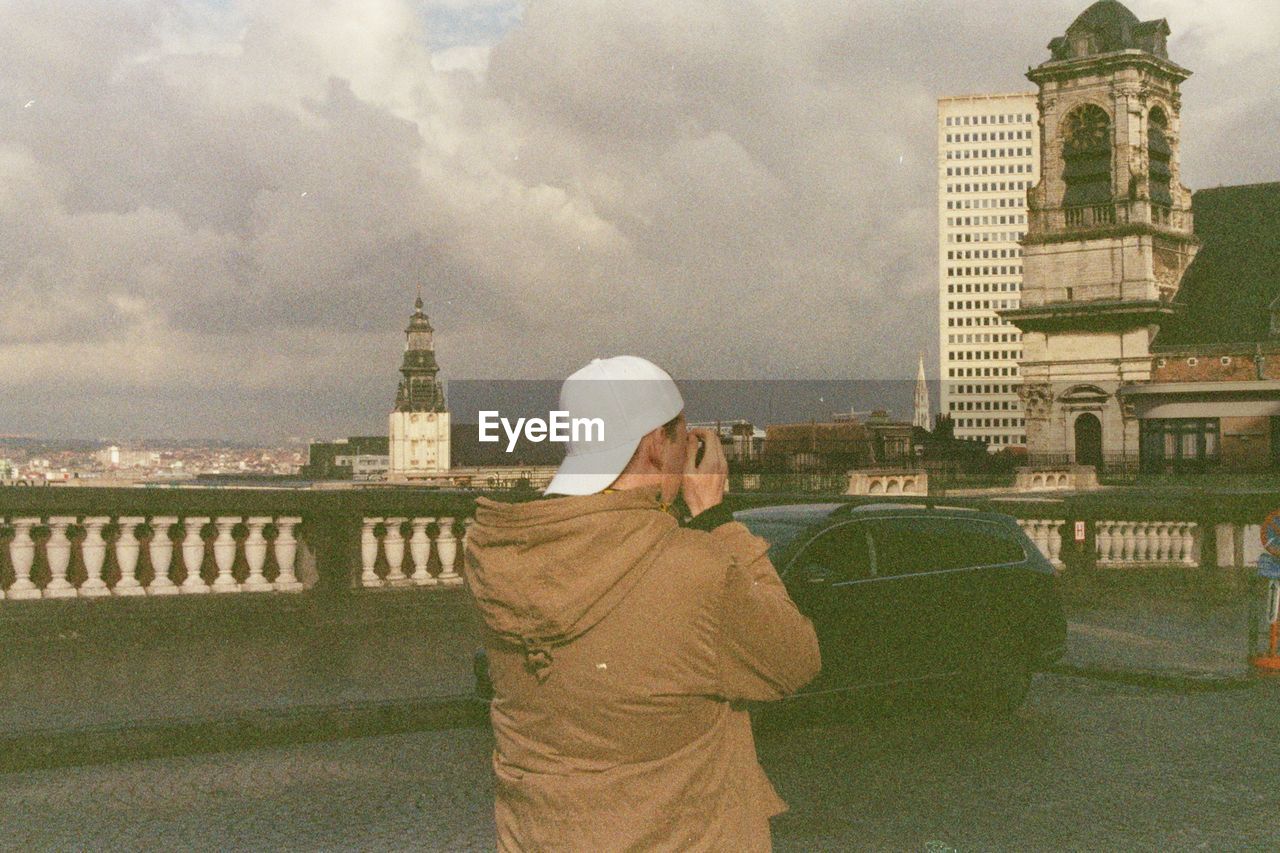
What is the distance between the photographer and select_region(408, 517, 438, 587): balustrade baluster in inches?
580

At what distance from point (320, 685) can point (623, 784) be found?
8.24m

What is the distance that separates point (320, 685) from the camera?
10.4m

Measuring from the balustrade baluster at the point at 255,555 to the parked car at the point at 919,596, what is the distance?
19.3ft

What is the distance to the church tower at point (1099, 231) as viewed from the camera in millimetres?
73875

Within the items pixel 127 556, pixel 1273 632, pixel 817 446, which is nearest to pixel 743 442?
pixel 817 446

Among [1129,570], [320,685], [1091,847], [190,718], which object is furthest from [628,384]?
[1129,570]

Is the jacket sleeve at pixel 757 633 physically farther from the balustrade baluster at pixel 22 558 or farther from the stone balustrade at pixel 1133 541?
the stone balustrade at pixel 1133 541

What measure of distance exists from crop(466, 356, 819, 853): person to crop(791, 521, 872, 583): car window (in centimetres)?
657

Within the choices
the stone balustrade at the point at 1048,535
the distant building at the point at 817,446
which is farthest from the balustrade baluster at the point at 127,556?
the distant building at the point at 817,446

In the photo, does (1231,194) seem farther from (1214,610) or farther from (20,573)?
(20,573)

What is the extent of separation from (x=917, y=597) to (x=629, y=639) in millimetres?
7294

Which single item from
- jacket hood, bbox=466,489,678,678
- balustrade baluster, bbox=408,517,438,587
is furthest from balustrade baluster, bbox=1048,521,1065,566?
jacket hood, bbox=466,489,678,678

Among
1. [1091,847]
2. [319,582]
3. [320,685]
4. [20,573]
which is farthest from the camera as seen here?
[319,582]

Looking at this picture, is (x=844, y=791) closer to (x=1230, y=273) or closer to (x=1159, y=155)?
(x=1230, y=273)
